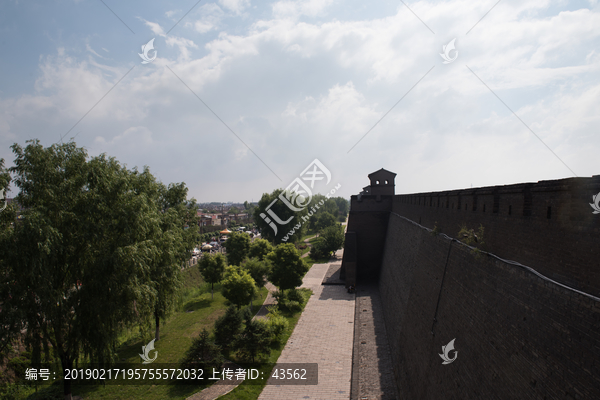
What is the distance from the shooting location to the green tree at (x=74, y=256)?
21.4ft

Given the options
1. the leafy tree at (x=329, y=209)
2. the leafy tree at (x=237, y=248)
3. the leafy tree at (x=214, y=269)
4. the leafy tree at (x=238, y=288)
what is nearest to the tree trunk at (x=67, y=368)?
the leafy tree at (x=238, y=288)

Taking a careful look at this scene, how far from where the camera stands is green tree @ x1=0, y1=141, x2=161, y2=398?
6508 millimetres

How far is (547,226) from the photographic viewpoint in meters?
3.77

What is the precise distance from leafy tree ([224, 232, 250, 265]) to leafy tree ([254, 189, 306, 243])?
9274 mm

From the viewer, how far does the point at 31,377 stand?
24.4ft

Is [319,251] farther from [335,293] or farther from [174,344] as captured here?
[174,344]

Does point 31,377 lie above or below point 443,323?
below

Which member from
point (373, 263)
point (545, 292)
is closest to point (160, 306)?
point (545, 292)

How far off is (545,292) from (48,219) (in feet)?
29.9

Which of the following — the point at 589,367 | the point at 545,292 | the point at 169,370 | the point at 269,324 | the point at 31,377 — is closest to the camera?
the point at 589,367

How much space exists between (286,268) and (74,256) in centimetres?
1130

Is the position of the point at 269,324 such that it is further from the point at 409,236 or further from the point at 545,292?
the point at 545,292

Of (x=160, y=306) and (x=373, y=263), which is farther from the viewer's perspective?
(x=373, y=263)

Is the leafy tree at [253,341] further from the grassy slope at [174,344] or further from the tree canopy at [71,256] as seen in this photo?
the tree canopy at [71,256]
